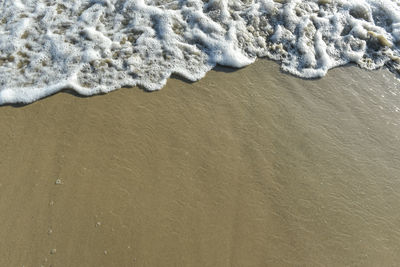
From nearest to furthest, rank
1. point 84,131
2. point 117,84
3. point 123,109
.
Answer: point 84,131, point 123,109, point 117,84

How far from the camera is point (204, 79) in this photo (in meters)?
4.09

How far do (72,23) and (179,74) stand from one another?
1688mm

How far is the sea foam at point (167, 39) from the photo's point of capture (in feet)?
13.1

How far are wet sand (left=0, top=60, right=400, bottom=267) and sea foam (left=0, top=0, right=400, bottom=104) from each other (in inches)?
11.8

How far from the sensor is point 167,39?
4461mm

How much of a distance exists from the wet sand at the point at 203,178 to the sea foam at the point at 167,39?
300 mm

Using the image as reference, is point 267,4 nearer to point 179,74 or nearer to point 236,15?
point 236,15

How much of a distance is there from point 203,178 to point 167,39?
6.96 feet

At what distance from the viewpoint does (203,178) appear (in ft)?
10.6

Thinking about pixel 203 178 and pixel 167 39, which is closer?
pixel 203 178

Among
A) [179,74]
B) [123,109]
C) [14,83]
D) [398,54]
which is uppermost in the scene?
[398,54]

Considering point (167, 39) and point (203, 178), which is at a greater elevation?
point (167, 39)

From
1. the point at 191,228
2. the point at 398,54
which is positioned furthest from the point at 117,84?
the point at 398,54

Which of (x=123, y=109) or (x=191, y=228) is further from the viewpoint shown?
(x=123, y=109)
